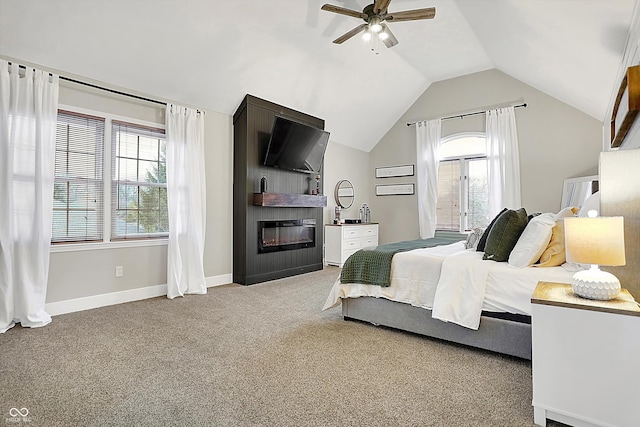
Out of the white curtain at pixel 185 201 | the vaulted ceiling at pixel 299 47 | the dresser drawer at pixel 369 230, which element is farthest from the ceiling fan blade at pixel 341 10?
the dresser drawer at pixel 369 230

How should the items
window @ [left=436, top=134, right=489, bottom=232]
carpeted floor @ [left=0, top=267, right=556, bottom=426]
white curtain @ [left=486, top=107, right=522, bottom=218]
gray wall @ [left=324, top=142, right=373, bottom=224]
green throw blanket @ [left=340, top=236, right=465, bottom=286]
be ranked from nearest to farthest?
1. carpeted floor @ [left=0, top=267, right=556, bottom=426]
2. green throw blanket @ [left=340, top=236, right=465, bottom=286]
3. white curtain @ [left=486, top=107, right=522, bottom=218]
4. window @ [left=436, top=134, right=489, bottom=232]
5. gray wall @ [left=324, top=142, right=373, bottom=224]

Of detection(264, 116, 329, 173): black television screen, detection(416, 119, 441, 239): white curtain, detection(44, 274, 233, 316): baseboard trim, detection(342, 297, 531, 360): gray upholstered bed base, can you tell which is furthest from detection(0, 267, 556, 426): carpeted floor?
detection(416, 119, 441, 239): white curtain

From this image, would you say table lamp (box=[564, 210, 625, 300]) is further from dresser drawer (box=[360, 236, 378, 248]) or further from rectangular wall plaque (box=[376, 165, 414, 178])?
rectangular wall plaque (box=[376, 165, 414, 178])

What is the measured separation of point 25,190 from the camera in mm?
3152

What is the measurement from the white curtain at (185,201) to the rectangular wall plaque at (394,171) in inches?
161

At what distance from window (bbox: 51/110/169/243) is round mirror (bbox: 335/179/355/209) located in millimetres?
3382

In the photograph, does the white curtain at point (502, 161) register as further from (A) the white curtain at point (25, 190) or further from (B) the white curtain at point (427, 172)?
(A) the white curtain at point (25, 190)

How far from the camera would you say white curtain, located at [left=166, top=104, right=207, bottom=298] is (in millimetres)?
4188

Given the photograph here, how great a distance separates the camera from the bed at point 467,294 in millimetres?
2314

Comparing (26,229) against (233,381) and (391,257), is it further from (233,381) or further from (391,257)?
(391,257)

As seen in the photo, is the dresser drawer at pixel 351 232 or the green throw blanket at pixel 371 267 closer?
the green throw blanket at pixel 371 267

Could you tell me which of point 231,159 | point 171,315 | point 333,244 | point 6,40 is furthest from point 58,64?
point 333,244

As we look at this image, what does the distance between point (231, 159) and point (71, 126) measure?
1.95 m

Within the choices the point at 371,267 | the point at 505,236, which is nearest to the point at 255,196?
the point at 371,267
